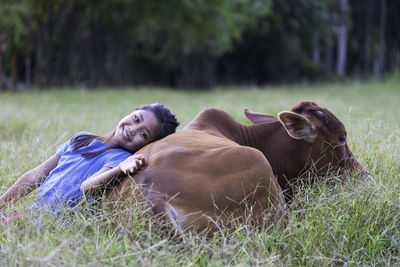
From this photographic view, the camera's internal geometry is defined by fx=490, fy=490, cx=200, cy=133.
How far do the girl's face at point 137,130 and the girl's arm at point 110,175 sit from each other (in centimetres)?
38

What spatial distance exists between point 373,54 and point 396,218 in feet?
114

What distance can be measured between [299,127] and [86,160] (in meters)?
1.59

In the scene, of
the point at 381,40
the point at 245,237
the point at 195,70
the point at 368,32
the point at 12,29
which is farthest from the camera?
the point at 368,32

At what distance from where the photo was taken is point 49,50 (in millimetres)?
18641

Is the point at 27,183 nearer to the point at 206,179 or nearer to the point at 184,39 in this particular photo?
the point at 206,179

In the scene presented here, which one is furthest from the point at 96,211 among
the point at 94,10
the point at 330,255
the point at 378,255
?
the point at 94,10

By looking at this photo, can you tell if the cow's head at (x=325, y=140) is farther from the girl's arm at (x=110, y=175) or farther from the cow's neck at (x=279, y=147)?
the girl's arm at (x=110, y=175)

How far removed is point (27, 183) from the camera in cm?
358

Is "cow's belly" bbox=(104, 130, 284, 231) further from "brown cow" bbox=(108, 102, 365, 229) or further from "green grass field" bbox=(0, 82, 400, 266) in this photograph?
"green grass field" bbox=(0, 82, 400, 266)

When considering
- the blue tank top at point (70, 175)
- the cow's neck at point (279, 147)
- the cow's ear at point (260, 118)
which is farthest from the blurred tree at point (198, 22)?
A: the blue tank top at point (70, 175)

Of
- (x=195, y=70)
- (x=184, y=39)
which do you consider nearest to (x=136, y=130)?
(x=184, y=39)

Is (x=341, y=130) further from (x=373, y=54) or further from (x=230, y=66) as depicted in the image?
(x=373, y=54)

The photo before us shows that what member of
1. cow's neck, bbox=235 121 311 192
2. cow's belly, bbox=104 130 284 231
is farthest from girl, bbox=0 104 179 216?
cow's neck, bbox=235 121 311 192

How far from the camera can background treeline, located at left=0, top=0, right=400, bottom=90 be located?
19.0 meters
